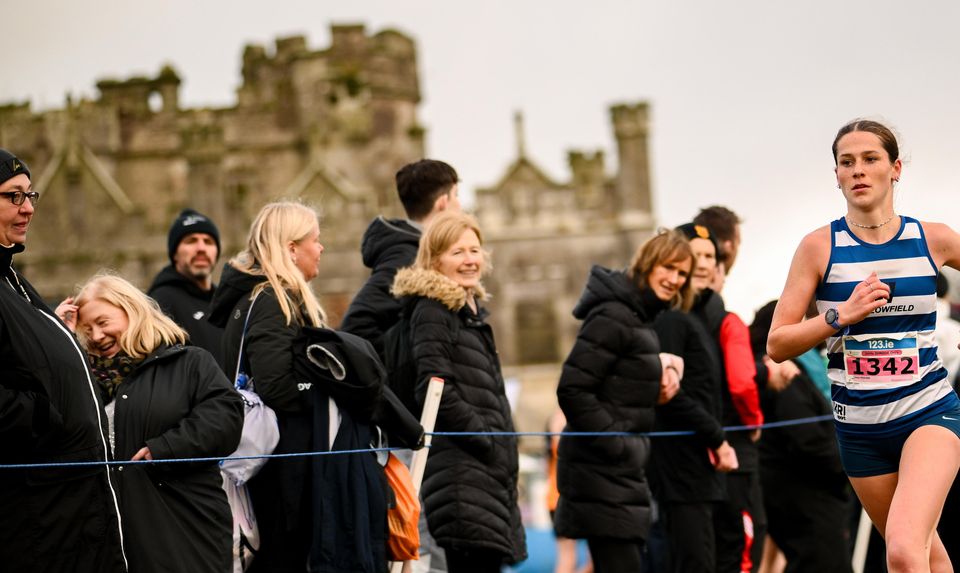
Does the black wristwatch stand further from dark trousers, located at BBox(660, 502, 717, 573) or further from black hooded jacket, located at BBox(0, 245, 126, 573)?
black hooded jacket, located at BBox(0, 245, 126, 573)

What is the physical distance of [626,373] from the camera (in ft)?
25.6

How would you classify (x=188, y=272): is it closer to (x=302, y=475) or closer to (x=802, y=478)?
(x=302, y=475)

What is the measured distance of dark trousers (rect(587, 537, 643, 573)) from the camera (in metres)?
7.70

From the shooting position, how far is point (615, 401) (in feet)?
25.6

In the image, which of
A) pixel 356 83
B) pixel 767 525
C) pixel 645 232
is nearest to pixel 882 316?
pixel 767 525

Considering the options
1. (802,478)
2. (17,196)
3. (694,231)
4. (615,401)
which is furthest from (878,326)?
(802,478)

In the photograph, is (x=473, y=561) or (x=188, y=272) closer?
(x=473, y=561)

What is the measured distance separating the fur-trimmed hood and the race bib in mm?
2271

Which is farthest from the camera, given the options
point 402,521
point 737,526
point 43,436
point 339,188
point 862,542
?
point 339,188

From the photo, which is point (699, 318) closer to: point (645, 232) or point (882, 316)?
point (882, 316)

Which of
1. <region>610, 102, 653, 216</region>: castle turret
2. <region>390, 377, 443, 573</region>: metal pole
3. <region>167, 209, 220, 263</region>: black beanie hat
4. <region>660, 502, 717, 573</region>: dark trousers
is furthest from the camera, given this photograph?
<region>610, 102, 653, 216</region>: castle turret

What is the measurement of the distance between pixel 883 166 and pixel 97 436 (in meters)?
3.35

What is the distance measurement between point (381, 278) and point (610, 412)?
1.56m

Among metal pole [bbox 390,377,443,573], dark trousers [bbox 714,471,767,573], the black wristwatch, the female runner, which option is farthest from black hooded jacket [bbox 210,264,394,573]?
dark trousers [bbox 714,471,767,573]
